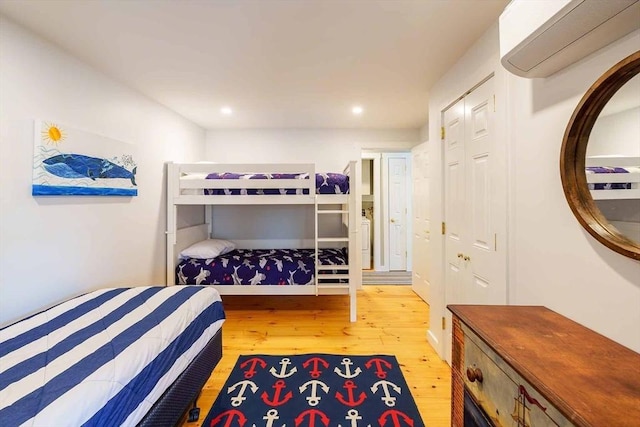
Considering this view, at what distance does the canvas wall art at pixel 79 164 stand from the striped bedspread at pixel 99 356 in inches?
31.6

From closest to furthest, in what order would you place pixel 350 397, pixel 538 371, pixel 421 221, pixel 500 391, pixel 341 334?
pixel 538 371
pixel 500 391
pixel 350 397
pixel 341 334
pixel 421 221

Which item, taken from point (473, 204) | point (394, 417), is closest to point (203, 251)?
point (394, 417)

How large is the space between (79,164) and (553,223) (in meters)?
2.93

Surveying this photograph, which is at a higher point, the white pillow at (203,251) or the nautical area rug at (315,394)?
the white pillow at (203,251)

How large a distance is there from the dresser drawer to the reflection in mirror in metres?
0.62

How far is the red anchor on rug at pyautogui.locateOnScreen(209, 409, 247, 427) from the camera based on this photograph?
1586mm

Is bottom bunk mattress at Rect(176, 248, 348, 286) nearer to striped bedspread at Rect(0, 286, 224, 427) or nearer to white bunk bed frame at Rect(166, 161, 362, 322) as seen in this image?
white bunk bed frame at Rect(166, 161, 362, 322)

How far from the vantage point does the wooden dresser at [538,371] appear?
62 cm

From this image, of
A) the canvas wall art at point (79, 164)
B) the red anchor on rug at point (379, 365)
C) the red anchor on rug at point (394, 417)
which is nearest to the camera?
the red anchor on rug at point (394, 417)

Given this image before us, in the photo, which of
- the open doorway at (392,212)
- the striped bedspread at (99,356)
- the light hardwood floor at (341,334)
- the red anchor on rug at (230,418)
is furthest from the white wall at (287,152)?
→ the red anchor on rug at (230,418)

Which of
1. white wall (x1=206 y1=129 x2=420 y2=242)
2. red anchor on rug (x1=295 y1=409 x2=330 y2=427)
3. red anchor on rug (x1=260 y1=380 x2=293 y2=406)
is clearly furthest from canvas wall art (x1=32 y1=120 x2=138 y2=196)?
red anchor on rug (x1=295 y1=409 x2=330 y2=427)

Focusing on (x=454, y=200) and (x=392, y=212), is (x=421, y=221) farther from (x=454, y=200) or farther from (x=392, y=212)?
Answer: (x=454, y=200)

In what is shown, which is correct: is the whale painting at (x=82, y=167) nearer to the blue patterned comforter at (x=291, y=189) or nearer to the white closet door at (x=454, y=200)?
the blue patterned comforter at (x=291, y=189)

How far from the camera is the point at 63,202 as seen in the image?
1.90m
